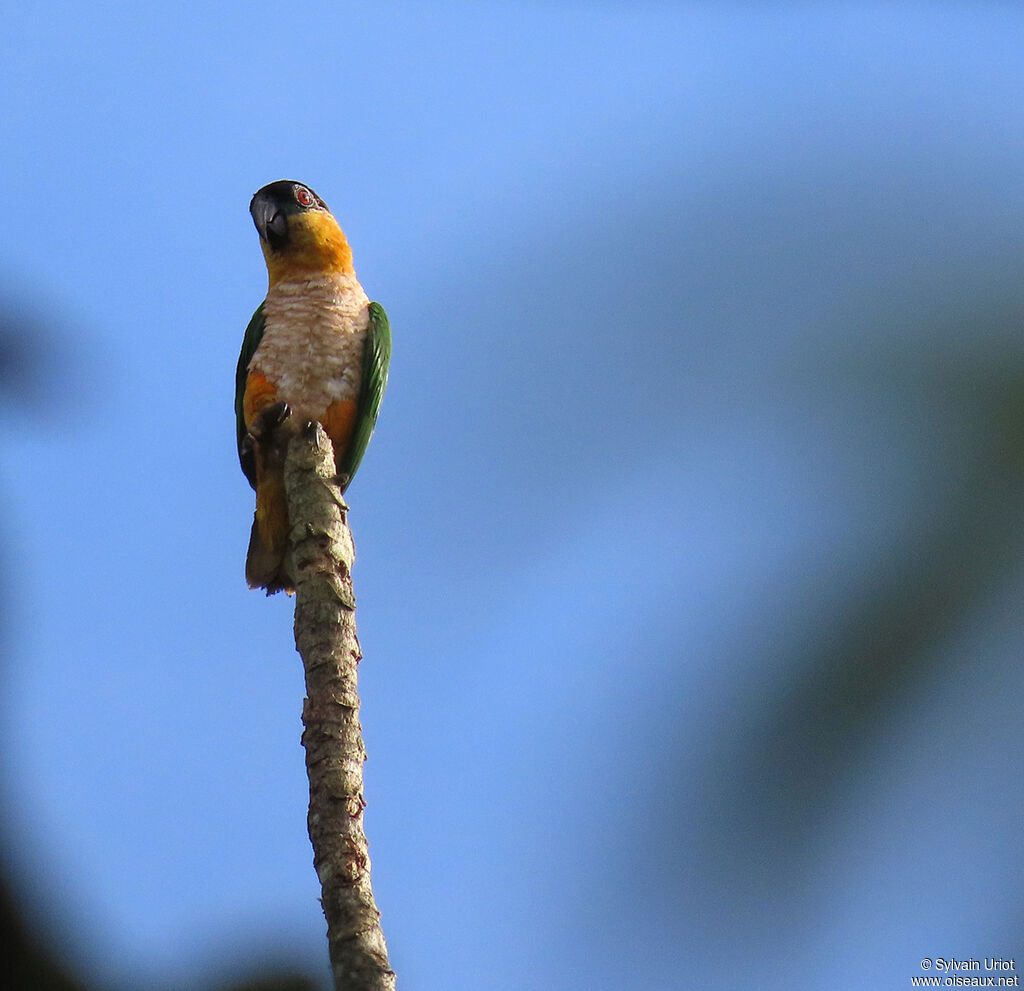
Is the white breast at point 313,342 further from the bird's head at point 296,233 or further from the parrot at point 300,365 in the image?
the bird's head at point 296,233

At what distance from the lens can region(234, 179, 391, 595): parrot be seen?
481cm

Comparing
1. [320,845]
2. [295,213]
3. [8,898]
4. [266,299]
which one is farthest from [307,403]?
[8,898]

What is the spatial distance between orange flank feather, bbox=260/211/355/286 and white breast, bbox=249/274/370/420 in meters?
0.10

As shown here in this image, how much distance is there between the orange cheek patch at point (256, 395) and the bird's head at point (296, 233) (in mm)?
890

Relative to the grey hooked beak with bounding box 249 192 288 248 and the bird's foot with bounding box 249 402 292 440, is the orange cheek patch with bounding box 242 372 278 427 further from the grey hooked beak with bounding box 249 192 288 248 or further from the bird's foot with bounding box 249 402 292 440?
the grey hooked beak with bounding box 249 192 288 248

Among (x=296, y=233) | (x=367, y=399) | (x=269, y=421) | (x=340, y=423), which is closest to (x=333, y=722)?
(x=269, y=421)

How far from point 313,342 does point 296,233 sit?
100 cm

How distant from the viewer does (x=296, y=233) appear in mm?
6055

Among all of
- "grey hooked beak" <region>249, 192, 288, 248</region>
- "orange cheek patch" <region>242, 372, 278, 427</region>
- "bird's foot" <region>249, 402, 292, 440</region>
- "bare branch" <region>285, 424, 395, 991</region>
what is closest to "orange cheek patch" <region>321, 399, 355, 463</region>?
"orange cheek patch" <region>242, 372, 278, 427</region>

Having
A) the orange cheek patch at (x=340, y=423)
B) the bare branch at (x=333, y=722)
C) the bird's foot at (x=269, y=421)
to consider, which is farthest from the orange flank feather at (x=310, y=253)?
the bare branch at (x=333, y=722)

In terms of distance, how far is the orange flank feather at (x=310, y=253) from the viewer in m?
5.93

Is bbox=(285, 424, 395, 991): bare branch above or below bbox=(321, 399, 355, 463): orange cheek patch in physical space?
below

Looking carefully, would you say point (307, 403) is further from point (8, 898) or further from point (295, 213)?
point (8, 898)

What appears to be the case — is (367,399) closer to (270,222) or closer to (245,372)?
(245,372)
